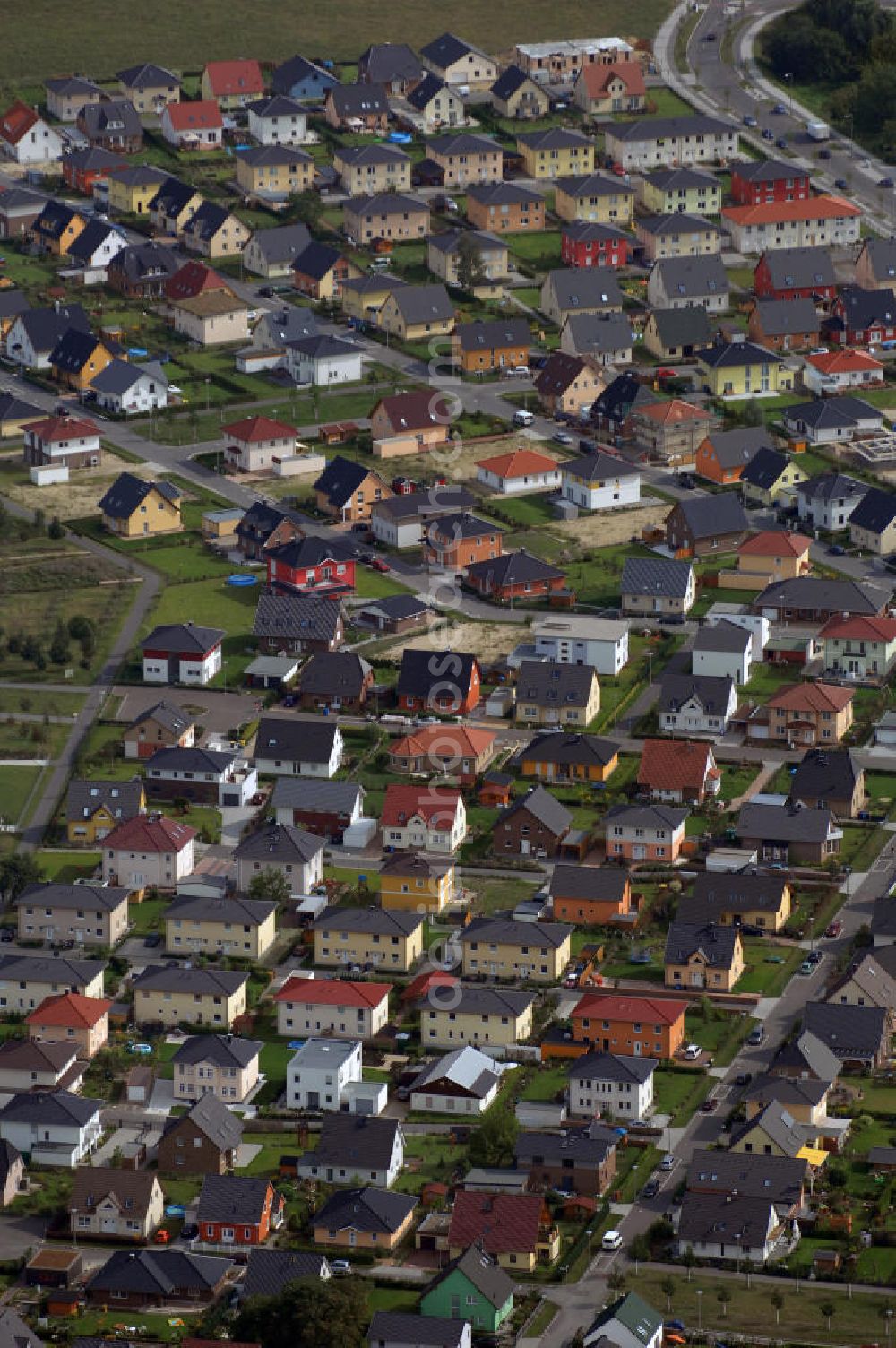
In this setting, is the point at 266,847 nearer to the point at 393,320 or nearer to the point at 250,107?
the point at 393,320

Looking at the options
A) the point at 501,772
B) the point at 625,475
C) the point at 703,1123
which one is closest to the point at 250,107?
the point at 625,475

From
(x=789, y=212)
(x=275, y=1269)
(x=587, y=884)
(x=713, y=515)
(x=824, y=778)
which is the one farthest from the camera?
(x=789, y=212)

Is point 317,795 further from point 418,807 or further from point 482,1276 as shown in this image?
point 482,1276

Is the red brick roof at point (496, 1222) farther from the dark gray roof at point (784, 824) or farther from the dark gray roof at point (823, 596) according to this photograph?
the dark gray roof at point (823, 596)

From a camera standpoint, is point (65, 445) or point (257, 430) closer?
point (257, 430)

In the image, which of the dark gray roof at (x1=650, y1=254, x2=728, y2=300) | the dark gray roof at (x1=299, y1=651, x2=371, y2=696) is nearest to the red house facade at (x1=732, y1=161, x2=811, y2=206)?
the dark gray roof at (x1=650, y1=254, x2=728, y2=300)

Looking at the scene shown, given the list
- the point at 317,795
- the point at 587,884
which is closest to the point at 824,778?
the point at 587,884

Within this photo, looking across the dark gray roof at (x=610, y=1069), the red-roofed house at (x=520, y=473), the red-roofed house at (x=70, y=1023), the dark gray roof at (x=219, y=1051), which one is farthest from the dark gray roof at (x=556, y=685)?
the dark gray roof at (x=610, y=1069)
